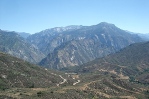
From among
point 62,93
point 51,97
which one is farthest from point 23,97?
point 62,93

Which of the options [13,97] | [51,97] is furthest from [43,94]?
[13,97]

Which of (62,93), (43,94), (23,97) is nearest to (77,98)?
(62,93)

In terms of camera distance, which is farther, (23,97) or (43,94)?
(43,94)

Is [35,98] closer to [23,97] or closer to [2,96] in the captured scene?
[23,97]

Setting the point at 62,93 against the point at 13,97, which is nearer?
the point at 13,97

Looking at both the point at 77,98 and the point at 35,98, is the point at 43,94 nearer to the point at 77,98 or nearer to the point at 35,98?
the point at 35,98

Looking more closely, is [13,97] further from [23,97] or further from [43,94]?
[43,94]

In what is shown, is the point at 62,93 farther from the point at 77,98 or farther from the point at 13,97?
the point at 13,97

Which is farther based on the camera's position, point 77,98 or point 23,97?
point 77,98
